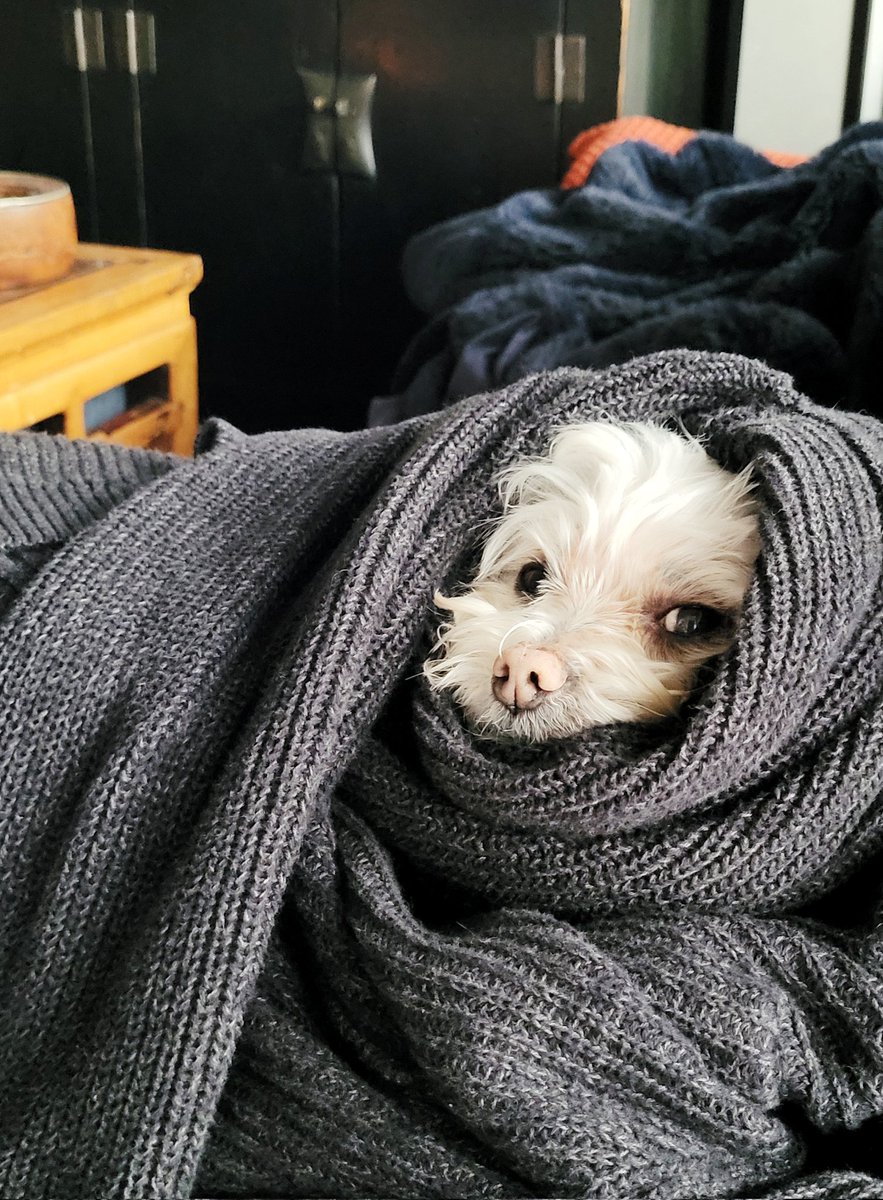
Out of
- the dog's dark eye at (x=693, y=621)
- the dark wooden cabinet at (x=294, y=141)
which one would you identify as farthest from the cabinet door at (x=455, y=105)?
the dog's dark eye at (x=693, y=621)

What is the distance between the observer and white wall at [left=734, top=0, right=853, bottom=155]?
182 centimetres

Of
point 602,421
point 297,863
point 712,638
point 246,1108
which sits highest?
point 602,421

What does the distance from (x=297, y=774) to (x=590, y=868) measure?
19 centimetres

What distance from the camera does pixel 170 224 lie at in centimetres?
215

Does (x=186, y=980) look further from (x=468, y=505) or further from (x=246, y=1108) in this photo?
(x=468, y=505)

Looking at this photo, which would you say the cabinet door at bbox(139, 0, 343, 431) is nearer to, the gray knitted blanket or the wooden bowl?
the wooden bowl

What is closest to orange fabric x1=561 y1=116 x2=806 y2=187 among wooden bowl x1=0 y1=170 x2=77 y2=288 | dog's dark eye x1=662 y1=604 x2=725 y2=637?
wooden bowl x1=0 y1=170 x2=77 y2=288

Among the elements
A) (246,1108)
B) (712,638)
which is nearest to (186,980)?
(246,1108)

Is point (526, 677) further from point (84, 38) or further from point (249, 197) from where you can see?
point (84, 38)

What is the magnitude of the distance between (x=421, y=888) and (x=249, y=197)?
166 cm

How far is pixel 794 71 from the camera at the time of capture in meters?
1.86

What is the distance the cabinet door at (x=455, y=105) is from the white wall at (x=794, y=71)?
322 mm

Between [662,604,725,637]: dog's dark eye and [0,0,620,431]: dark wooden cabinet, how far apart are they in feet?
4.16

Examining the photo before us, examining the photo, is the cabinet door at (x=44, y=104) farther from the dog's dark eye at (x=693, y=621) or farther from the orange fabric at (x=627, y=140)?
the dog's dark eye at (x=693, y=621)
